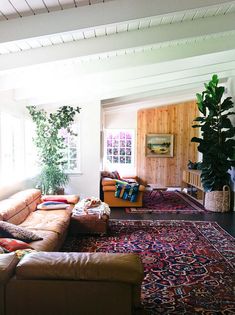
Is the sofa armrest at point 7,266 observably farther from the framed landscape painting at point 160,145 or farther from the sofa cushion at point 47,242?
the framed landscape painting at point 160,145

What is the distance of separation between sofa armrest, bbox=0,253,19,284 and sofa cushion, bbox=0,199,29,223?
1.61 meters

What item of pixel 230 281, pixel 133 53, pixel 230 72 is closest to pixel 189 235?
pixel 230 281

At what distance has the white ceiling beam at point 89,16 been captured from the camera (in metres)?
2.60

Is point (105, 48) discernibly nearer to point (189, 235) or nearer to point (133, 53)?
point (133, 53)

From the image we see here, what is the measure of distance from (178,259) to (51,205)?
227 centimetres

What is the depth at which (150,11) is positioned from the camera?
261 centimetres

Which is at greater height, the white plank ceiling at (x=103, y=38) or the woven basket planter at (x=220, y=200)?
the white plank ceiling at (x=103, y=38)

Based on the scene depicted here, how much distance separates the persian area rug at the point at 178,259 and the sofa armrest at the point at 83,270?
85 centimetres

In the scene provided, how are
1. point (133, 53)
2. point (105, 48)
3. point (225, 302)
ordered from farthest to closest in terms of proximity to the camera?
point (133, 53) → point (105, 48) → point (225, 302)

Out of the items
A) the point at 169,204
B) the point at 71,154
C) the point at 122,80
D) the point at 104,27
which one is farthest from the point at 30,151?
the point at 104,27

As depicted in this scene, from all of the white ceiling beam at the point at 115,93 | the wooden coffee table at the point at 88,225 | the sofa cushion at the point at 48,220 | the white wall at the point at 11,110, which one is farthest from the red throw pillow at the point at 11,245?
the white ceiling beam at the point at 115,93

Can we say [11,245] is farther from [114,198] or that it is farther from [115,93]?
[115,93]

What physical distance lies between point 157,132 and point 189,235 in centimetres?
555

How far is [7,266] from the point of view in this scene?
1.76 metres
